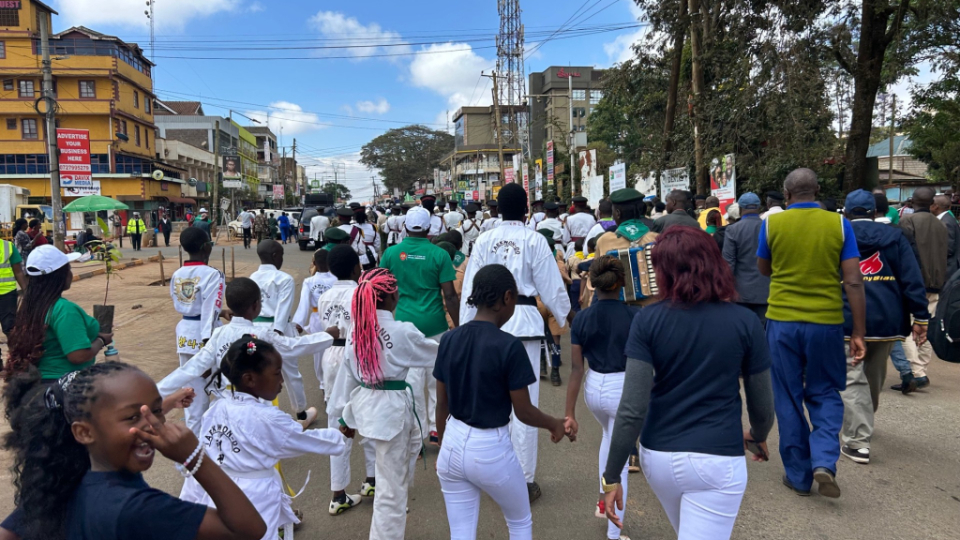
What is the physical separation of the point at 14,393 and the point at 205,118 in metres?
76.2

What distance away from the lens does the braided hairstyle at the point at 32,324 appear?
3.46 m

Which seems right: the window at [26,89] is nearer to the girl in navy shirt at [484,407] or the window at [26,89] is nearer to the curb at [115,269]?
the curb at [115,269]

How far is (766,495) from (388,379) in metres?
2.66

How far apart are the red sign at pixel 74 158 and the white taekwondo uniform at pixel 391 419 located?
16.3m

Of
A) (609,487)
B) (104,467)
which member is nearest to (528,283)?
(609,487)

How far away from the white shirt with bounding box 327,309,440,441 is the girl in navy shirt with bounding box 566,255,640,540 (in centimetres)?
83

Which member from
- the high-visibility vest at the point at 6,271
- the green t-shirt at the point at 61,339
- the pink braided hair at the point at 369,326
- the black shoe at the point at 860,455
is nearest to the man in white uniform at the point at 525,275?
the pink braided hair at the point at 369,326

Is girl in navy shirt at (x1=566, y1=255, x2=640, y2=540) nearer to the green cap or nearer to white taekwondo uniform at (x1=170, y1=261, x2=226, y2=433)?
the green cap

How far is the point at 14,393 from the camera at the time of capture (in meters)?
2.13

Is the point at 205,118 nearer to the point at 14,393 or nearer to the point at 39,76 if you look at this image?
the point at 39,76

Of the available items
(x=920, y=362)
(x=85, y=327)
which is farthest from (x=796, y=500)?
(x=85, y=327)

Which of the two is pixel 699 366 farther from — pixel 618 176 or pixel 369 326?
pixel 618 176

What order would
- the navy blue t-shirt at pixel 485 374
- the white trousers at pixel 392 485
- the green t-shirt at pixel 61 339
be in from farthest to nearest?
1. the green t-shirt at pixel 61 339
2. the white trousers at pixel 392 485
3. the navy blue t-shirt at pixel 485 374

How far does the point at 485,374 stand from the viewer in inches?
108
